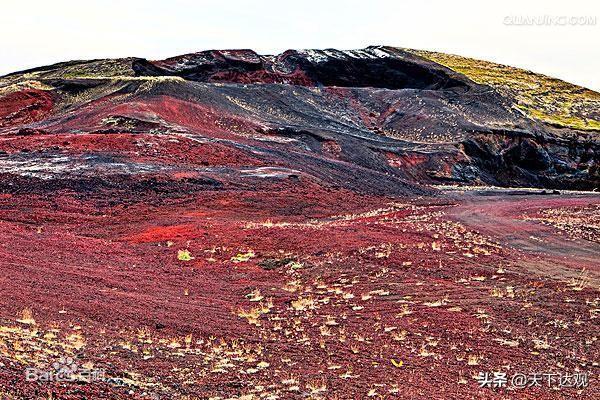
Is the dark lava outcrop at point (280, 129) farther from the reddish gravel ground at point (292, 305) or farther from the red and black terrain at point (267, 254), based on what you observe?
the reddish gravel ground at point (292, 305)

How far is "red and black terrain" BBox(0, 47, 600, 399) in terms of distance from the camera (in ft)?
30.1

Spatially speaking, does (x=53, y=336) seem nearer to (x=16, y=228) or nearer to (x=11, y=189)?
(x=16, y=228)

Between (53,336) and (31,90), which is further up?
(31,90)

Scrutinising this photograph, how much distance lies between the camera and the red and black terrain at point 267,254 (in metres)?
9.17

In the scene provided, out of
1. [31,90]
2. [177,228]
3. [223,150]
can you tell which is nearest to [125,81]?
[31,90]

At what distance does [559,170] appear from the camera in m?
52.8

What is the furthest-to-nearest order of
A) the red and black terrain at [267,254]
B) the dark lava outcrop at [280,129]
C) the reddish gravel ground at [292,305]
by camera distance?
1. the dark lava outcrop at [280,129]
2. the red and black terrain at [267,254]
3. the reddish gravel ground at [292,305]

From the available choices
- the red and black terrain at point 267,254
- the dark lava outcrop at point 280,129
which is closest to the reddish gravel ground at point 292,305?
the red and black terrain at point 267,254

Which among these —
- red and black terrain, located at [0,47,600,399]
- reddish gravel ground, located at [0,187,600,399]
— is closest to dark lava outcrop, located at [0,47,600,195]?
red and black terrain, located at [0,47,600,399]

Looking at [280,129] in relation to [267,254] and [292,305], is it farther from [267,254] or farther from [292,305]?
[292,305]

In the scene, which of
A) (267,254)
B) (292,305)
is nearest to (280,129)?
(267,254)

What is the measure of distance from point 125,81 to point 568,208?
33.5 m

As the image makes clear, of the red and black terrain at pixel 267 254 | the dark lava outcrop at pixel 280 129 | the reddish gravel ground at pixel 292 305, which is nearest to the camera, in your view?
the reddish gravel ground at pixel 292 305

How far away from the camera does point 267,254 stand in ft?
58.7
